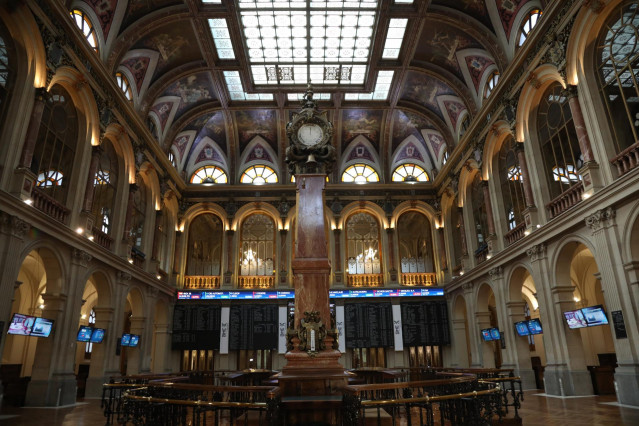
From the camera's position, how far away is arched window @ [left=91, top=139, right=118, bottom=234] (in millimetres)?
16500

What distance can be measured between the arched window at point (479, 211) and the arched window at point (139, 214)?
638 inches

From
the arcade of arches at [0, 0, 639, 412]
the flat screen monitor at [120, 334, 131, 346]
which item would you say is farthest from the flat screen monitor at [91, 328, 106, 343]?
Result: the flat screen monitor at [120, 334, 131, 346]

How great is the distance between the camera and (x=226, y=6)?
17.4 meters

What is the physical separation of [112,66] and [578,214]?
16.6 m

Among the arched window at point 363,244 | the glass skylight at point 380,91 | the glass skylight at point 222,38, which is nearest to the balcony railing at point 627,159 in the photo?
the glass skylight at point 380,91

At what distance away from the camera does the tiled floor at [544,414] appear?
27.9 ft

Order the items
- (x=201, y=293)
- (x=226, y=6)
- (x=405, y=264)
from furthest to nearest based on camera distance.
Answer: (x=405, y=264), (x=201, y=293), (x=226, y=6)

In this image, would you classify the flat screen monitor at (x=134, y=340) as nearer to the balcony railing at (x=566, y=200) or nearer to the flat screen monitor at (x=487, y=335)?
the flat screen monitor at (x=487, y=335)

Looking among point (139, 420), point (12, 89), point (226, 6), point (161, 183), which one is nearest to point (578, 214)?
point (139, 420)

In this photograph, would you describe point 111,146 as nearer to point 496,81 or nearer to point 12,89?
point 12,89

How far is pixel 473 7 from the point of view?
17.2m

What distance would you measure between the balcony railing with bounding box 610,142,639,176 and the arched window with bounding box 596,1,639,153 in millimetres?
450

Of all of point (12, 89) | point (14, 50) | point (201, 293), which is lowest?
point (201, 293)

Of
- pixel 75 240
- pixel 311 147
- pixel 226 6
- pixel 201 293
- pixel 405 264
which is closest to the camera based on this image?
pixel 311 147
